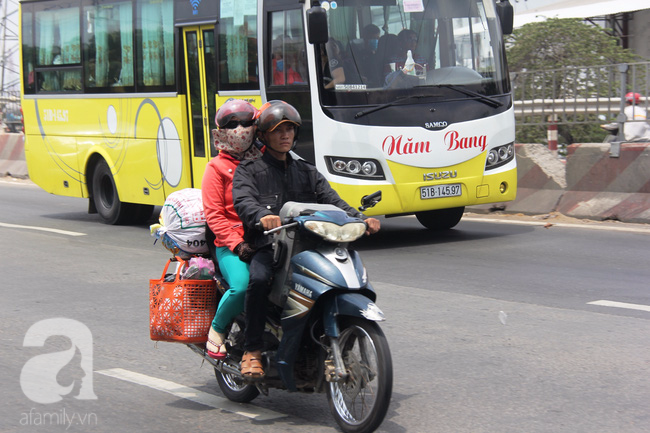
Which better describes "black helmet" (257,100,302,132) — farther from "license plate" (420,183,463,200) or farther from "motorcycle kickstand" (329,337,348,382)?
"license plate" (420,183,463,200)

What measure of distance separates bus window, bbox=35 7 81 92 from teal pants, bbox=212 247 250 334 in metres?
10.2

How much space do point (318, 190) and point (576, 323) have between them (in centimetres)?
272

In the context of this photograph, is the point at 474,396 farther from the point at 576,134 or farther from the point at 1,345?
the point at 576,134

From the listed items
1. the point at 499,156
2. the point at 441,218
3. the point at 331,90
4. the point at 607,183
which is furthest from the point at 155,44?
the point at 607,183

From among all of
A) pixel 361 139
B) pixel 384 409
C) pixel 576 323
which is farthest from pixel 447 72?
pixel 384 409

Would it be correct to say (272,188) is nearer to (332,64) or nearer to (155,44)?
(332,64)

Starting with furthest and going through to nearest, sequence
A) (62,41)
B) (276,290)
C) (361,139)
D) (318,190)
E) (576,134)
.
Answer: (62,41) → (576,134) → (361,139) → (318,190) → (276,290)

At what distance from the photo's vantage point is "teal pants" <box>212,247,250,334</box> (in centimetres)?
475

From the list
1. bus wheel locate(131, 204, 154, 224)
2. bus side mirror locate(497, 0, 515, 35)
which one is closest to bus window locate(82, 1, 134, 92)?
bus wheel locate(131, 204, 154, 224)

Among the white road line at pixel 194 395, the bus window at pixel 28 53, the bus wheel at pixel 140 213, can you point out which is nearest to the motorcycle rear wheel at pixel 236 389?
the white road line at pixel 194 395

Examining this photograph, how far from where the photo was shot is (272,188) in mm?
4902

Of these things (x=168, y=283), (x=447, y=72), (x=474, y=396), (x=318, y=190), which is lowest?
(x=474, y=396)

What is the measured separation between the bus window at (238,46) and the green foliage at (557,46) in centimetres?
1115

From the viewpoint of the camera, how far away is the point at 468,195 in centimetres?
1089
